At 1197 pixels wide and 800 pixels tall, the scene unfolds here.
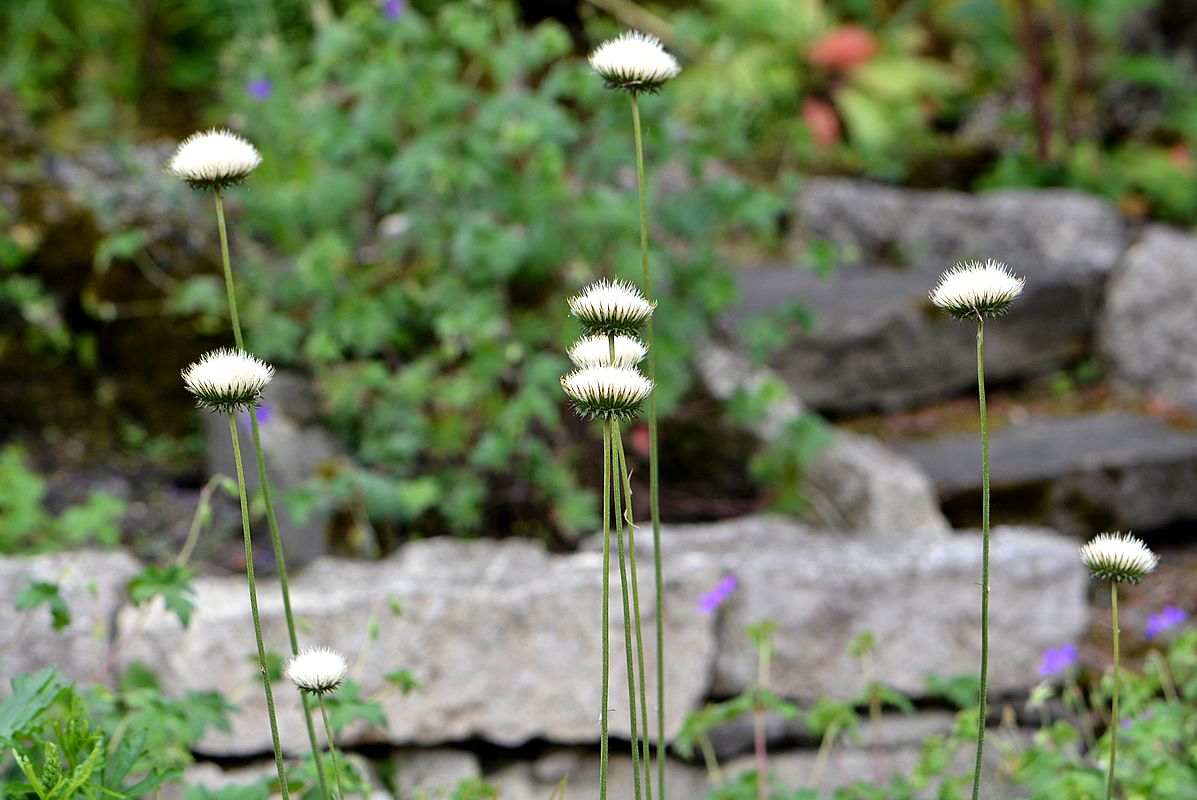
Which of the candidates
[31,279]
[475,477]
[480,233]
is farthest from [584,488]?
[31,279]

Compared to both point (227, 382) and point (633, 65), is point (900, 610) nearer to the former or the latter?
point (633, 65)

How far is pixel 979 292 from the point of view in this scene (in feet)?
4.03

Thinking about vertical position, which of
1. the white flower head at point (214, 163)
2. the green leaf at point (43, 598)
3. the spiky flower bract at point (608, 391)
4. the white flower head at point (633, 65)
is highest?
the white flower head at point (633, 65)

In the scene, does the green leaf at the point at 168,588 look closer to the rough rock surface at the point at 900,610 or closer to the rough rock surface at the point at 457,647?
the rough rock surface at the point at 457,647

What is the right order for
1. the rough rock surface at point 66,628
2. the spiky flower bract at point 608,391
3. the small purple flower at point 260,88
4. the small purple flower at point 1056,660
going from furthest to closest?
the small purple flower at point 260,88, the rough rock surface at point 66,628, the small purple flower at point 1056,660, the spiky flower bract at point 608,391

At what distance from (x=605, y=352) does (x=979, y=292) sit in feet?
1.29

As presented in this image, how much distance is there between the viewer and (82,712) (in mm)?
1568

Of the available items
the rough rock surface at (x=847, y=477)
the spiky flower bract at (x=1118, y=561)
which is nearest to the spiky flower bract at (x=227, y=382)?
the spiky flower bract at (x=1118, y=561)

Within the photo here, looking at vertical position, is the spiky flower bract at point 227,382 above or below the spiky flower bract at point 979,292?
below

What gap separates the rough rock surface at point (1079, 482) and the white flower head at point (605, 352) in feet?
8.67

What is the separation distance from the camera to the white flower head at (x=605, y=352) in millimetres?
1269

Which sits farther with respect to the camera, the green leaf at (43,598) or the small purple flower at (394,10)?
the small purple flower at (394,10)

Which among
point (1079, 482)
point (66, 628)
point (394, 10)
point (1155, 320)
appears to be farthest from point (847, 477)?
point (66, 628)

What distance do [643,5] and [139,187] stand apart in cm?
428
